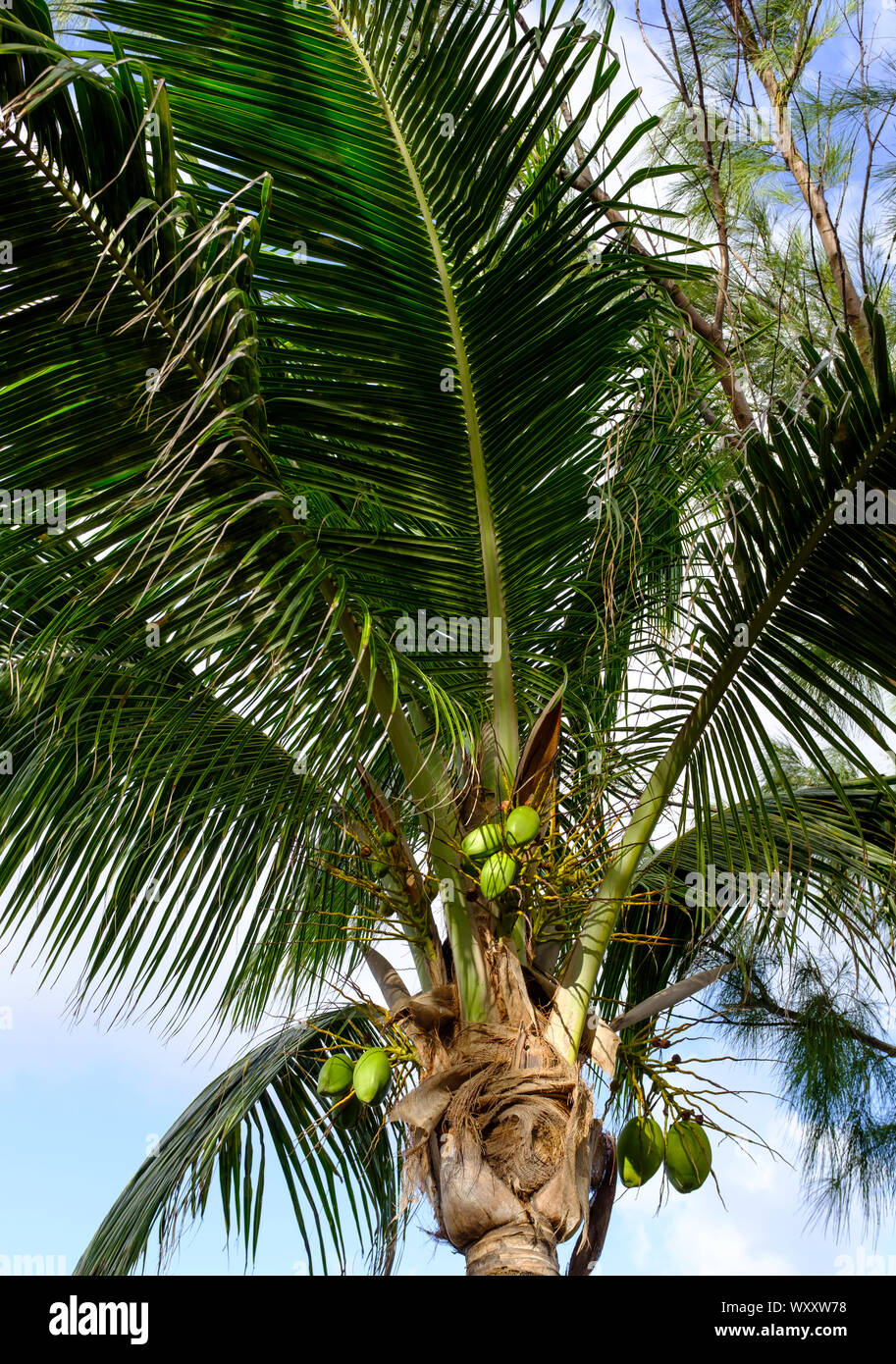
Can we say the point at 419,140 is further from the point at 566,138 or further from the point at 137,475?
the point at 137,475

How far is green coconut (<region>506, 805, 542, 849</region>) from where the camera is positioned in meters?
2.34

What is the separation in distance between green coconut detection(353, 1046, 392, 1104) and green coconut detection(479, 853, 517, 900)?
41 cm

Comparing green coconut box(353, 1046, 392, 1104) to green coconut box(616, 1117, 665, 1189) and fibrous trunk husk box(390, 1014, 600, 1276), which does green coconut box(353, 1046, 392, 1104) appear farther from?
green coconut box(616, 1117, 665, 1189)

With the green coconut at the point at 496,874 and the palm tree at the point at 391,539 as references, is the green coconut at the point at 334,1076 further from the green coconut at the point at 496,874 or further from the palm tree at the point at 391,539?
the green coconut at the point at 496,874

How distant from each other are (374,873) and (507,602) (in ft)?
2.37

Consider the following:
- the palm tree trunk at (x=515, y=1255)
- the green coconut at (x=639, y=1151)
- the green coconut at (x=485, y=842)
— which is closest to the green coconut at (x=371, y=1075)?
the palm tree trunk at (x=515, y=1255)

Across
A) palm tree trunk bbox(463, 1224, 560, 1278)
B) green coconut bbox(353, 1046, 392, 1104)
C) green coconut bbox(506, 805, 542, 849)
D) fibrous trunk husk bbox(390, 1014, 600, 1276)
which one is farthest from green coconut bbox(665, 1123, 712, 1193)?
green coconut bbox(506, 805, 542, 849)

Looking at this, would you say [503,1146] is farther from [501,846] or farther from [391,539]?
[391,539]

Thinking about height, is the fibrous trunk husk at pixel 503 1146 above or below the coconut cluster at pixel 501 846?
below

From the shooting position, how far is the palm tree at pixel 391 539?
2.15 metres

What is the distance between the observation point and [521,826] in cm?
234

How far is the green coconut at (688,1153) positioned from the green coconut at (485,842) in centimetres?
86
